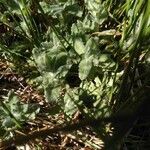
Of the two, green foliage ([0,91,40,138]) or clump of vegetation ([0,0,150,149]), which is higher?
clump of vegetation ([0,0,150,149])

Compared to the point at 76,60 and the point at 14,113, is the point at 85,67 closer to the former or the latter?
the point at 76,60

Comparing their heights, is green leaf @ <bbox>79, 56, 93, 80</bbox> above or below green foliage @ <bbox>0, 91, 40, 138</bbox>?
above

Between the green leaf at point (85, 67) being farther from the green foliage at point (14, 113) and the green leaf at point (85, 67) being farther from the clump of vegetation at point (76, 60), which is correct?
the green foliage at point (14, 113)

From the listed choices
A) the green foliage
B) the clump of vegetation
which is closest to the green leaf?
the clump of vegetation

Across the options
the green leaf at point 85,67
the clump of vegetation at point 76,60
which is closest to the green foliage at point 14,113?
the clump of vegetation at point 76,60

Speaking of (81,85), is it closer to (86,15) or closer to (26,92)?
(26,92)

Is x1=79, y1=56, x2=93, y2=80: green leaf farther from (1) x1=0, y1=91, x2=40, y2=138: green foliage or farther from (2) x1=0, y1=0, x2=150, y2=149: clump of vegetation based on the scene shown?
(1) x1=0, y1=91, x2=40, y2=138: green foliage

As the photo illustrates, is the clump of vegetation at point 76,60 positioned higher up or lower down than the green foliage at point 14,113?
higher up

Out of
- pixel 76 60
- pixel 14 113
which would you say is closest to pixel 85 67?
pixel 76 60
